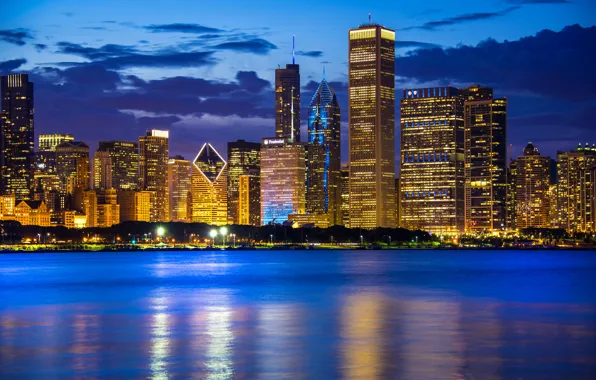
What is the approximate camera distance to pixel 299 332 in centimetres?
4591

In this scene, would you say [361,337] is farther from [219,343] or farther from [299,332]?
[219,343]

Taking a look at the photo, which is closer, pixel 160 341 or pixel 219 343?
pixel 219 343

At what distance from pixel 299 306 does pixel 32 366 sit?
2907cm

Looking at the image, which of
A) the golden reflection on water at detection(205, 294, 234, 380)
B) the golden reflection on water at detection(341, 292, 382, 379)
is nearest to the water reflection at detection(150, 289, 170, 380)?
the golden reflection on water at detection(205, 294, 234, 380)

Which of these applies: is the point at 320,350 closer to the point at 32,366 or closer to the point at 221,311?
the point at 32,366

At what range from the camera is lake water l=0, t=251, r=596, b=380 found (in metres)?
34.1

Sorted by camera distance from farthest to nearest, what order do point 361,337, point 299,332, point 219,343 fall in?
point 299,332, point 361,337, point 219,343

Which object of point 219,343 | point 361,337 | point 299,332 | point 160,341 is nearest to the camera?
point 219,343

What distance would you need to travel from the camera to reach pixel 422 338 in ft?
142

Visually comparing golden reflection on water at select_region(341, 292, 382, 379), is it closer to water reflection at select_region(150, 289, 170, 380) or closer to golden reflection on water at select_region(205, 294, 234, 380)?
golden reflection on water at select_region(205, 294, 234, 380)

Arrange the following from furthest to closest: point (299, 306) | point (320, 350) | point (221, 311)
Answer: point (299, 306), point (221, 311), point (320, 350)

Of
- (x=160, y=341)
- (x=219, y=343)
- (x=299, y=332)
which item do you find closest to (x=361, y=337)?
(x=299, y=332)

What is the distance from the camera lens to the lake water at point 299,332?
34.1 meters

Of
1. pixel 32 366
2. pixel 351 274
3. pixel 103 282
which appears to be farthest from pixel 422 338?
pixel 351 274
